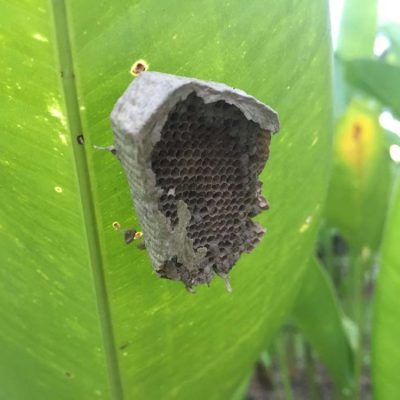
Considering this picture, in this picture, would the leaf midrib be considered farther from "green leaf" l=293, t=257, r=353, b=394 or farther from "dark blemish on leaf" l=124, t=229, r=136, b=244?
"green leaf" l=293, t=257, r=353, b=394

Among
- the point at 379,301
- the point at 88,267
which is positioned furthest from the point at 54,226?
the point at 379,301

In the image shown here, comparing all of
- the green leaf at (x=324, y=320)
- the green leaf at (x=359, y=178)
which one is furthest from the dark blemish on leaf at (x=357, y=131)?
the green leaf at (x=324, y=320)

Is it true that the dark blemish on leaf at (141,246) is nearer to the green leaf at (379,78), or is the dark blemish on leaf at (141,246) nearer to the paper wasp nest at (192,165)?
the paper wasp nest at (192,165)

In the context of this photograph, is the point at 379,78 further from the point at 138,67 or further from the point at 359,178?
the point at 138,67

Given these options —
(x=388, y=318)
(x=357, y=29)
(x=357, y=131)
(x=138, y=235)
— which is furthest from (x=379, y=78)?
(x=138, y=235)

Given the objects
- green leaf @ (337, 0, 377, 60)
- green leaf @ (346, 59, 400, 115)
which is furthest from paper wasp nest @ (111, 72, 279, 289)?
green leaf @ (337, 0, 377, 60)
